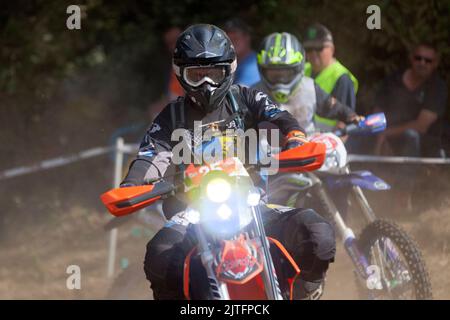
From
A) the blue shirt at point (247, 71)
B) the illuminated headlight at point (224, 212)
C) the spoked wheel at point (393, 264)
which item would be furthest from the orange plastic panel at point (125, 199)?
the blue shirt at point (247, 71)

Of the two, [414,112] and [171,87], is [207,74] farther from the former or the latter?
[171,87]

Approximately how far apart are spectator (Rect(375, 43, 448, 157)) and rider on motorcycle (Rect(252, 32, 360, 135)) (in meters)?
1.89

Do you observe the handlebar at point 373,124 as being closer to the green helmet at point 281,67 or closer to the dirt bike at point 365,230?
the dirt bike at point 365,230

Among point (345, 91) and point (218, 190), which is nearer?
point (218, 190)

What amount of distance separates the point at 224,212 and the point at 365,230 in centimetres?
225

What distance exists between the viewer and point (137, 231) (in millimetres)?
8492

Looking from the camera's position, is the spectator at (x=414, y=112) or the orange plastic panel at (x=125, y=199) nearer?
the orange plastic panel at (x=125, y=199)

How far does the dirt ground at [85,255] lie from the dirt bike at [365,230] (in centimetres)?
95

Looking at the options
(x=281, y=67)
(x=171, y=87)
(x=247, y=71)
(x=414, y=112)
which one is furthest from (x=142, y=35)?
(x=281, y=67)

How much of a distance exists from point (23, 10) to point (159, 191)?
8.00 metres

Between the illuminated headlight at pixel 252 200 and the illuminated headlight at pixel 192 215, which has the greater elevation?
the illuminated headlight at pixel 252 200

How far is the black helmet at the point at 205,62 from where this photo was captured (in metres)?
5.13

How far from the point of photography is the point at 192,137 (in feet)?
17.7
